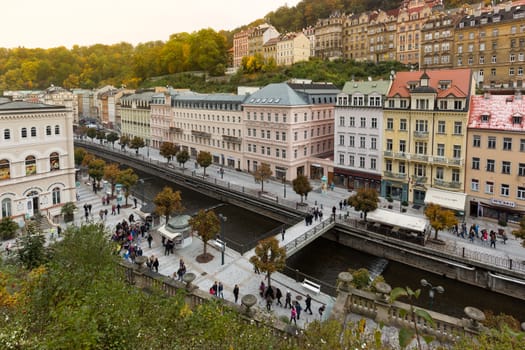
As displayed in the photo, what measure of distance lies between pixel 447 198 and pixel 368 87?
16.3m

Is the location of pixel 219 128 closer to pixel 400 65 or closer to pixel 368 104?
pixel 368 104

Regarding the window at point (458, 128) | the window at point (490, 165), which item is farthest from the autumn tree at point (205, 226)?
Answer: the window at point (490, 165)

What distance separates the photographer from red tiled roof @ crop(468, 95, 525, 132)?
34.4 m

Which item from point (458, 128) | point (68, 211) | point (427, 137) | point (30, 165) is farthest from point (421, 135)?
point (30, 165)

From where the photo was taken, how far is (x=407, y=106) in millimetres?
40438

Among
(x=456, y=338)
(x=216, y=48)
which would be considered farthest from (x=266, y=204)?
(x=216, y=48)

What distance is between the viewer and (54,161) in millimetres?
37781

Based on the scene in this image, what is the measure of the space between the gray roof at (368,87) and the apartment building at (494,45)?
105 feet

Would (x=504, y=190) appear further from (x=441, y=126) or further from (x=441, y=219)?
(x=441, y=219)

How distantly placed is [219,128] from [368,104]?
26.6 meters

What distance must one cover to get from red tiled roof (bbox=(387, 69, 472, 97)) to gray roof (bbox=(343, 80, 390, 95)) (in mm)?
1037

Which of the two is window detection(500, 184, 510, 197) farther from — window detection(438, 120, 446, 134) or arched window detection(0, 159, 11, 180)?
arched window detection(0, 159, 11, 180)

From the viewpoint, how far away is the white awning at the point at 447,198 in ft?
116

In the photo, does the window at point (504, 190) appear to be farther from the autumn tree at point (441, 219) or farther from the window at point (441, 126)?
the autumn tree at point (441, 219)
